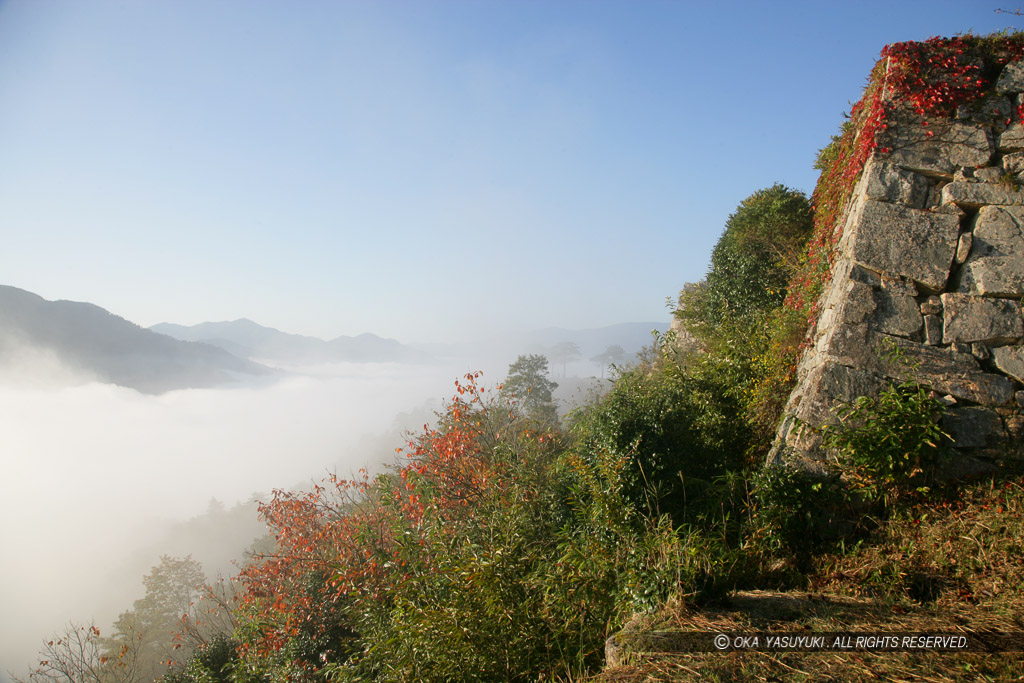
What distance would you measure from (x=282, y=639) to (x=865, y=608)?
31.9ft

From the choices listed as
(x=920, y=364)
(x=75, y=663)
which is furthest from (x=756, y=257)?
(x=75, y=663)

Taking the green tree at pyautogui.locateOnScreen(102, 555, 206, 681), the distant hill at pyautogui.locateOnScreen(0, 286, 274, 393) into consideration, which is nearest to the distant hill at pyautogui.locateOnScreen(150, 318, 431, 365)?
the distant hill at pyautogui.locateOnScreen(0, 286, 274, 393)

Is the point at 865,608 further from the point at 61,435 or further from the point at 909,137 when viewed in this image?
the point at 61,435

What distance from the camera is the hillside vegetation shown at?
328 centimetres

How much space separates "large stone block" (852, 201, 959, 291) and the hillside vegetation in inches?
37.1

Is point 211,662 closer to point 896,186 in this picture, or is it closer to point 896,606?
point 896,606

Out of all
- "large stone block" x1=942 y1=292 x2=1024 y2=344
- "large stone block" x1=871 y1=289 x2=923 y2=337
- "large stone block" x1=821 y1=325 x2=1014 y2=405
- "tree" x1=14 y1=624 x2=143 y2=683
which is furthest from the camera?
"tree" x1=14 y1=624 x2=143 y2=683

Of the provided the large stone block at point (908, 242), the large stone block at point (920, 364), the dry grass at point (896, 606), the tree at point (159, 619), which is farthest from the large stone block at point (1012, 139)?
the tree at point (159, 619)

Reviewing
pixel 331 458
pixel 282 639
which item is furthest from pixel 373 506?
pixel 331 458

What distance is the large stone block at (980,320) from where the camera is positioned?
5.15m

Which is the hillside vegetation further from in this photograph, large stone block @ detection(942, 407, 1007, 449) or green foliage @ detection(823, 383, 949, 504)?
large stone block @ detection(942, 407, 1007, 449)

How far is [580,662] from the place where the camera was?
324cm

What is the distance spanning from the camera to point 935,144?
593 centimetres

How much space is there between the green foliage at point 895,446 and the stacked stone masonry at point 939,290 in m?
0.27
